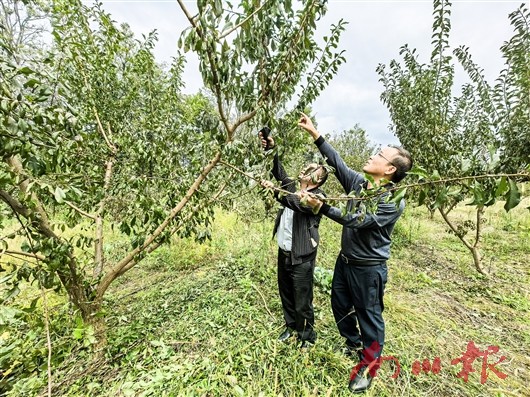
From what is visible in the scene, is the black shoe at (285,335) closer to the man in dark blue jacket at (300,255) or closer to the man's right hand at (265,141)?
the man in dark blue jacket at (300,255)

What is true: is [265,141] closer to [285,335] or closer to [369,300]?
[369,300]

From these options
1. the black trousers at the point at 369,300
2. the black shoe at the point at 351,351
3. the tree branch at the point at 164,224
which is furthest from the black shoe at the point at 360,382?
the tree branch at the point at 164,224

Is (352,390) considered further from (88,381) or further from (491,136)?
(491,136)

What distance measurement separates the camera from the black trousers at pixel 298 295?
226 cm

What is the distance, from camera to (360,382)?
1949mm

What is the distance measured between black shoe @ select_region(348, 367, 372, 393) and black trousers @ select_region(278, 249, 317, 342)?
478 mm

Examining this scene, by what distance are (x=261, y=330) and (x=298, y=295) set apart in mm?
554

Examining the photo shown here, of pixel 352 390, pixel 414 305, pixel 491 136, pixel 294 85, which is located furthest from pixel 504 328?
pixel 294 85

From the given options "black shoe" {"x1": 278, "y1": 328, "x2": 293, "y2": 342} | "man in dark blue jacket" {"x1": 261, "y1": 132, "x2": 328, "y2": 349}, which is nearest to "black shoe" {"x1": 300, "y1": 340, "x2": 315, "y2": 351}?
"man in dark blue jacket" {"x1": 261, "y1": 132, "x2": 328, "y2": 349}

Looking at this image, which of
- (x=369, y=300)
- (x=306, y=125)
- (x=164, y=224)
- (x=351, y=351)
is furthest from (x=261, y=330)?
(x=306, y=125)

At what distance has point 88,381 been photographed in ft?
6.19

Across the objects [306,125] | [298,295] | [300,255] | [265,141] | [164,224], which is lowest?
[298,295]

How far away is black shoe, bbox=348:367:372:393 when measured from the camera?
1932 millimetres

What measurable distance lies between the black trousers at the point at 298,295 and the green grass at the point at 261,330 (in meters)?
0.17
